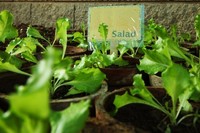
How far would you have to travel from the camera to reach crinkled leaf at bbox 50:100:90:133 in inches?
12.3

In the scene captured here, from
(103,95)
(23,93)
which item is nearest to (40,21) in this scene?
(103,95)

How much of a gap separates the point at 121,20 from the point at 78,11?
81cm

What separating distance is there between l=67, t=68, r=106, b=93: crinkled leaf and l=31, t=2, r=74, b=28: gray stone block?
106cm

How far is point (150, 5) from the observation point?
4.91 ft

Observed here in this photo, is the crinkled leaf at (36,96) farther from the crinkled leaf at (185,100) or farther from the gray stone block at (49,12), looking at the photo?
the gray stone block at (49,12)

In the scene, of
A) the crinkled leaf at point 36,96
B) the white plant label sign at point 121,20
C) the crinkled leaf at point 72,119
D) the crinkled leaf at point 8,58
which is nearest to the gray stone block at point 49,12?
the white plant label sign at point 121,20

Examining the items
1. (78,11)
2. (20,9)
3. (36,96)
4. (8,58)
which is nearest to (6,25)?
(8,58)

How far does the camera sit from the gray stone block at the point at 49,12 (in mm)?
1630

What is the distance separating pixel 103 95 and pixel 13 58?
0.90 feet

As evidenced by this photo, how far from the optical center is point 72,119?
319 millimetres

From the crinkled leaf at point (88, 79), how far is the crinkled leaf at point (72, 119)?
0.23m

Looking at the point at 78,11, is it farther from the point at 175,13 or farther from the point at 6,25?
the point at 6,25

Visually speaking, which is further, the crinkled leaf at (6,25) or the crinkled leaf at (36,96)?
the crinkled leaf at (6,25)

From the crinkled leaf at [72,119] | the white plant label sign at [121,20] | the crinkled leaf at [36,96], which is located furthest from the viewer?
the white plant label sign at [121,20]
